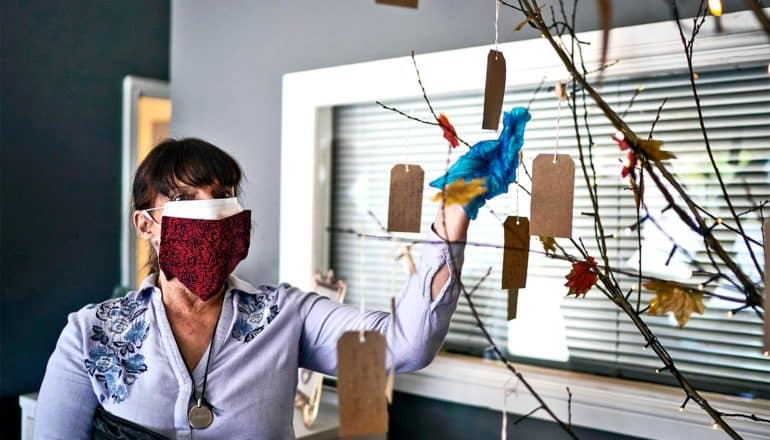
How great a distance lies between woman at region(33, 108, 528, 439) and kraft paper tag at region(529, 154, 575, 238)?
40 centimetres

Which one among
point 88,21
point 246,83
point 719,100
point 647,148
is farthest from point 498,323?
point 88,21

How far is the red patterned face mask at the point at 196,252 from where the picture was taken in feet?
5.40

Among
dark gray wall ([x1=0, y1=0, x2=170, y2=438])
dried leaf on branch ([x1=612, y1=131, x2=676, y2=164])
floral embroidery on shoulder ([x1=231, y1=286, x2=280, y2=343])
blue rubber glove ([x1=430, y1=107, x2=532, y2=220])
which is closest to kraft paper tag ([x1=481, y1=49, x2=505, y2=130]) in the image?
blue rubber glove ([x1=430, y1=107, x2=532, y2=220])

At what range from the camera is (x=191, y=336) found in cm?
164

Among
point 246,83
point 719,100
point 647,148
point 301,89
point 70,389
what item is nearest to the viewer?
point 647,148

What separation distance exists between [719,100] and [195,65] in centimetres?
189

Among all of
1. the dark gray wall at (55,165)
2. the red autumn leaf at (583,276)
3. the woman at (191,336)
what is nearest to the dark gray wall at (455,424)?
the woman at (191,336)

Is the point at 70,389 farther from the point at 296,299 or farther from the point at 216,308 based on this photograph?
the point at 296,299

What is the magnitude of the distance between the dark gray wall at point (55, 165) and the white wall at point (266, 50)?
1.87 ft

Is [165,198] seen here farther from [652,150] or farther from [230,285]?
[652,150]

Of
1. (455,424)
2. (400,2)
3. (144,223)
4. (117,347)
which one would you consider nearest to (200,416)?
(117,347)

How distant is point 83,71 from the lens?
11.3 ft

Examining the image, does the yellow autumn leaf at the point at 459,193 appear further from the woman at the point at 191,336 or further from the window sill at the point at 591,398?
the window sill at the point at 591,398

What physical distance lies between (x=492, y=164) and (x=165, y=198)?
77 centimetres
